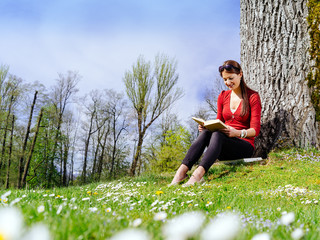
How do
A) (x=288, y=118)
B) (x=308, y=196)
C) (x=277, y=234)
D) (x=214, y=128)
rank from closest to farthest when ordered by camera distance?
(x=277, y=234) < (x=308, y=196) < (x=214, y=128) < (x=288, y=118)

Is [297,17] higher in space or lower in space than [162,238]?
higher

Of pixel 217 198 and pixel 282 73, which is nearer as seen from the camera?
pixel 217 198

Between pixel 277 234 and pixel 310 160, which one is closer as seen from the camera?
pixel 277 234

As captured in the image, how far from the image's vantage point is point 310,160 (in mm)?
4953

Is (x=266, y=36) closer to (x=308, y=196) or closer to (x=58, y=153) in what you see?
(x=308, y=196)

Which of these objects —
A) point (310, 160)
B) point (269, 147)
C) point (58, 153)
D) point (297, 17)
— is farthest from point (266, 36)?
point (58, 153)

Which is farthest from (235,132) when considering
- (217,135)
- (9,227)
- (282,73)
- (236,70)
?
(9,227)

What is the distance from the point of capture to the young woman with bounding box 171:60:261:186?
4.23 meters

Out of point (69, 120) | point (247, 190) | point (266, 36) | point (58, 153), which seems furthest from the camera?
point (69, 120)

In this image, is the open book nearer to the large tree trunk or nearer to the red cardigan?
the red cardigan

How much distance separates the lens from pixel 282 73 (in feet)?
18.6

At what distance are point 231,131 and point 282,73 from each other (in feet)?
7.63

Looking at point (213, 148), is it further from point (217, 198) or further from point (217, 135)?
point (217, 198)

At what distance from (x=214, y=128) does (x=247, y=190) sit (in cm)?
114
